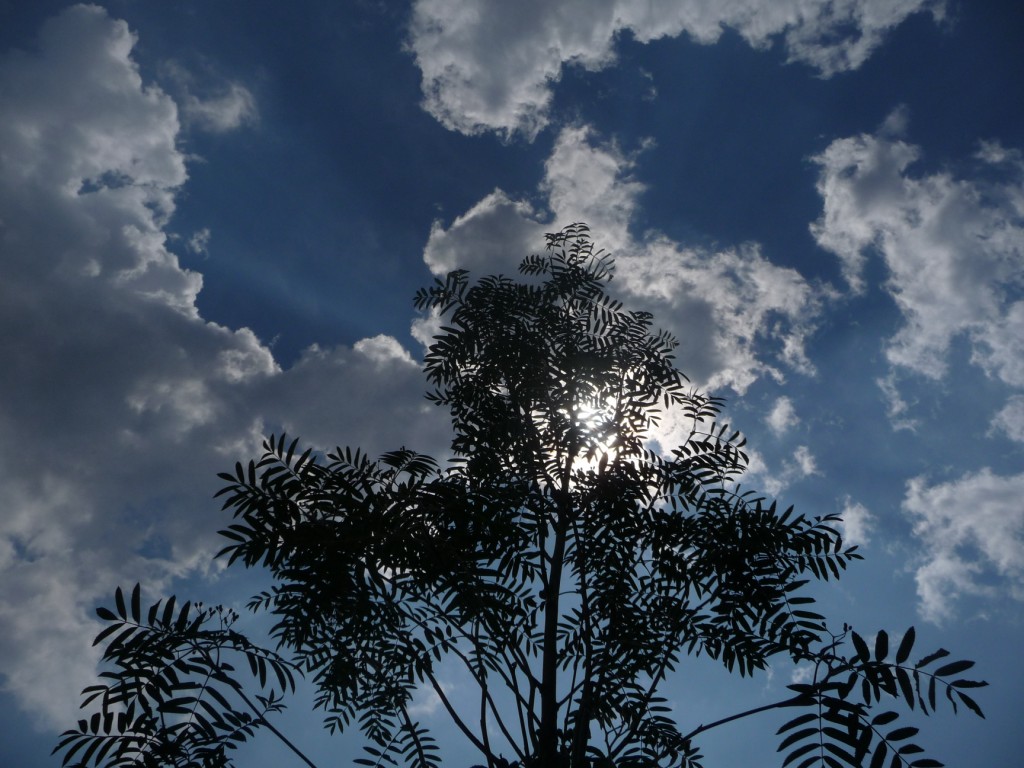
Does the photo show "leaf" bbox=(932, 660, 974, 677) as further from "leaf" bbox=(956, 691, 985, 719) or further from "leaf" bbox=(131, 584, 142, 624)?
"leaf" bbox=(131, 584, 142, 624)

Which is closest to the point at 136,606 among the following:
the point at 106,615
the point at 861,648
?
the point at 106,615

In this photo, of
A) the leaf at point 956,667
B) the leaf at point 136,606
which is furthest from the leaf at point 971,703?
the leaf at point 136,606

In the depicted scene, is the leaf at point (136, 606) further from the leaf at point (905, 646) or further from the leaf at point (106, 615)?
the leaf at point (905, 646)

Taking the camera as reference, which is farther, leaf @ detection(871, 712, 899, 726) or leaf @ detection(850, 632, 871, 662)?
leaf @ detection(850, 632, 871, 662)

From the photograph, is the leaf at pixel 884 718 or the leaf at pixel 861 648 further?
the leaf at pixel 861 648

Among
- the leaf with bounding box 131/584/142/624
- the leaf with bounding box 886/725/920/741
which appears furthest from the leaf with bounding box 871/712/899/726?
the leaf with bounding box 131/584/142/624

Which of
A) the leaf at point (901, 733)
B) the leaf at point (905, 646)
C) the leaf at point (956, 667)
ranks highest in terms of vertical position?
the leaf at point (905, 646)

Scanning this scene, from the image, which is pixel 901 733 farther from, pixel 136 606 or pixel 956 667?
pixel 136 606

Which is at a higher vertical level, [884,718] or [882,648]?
[882,648]

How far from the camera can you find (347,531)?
346cm

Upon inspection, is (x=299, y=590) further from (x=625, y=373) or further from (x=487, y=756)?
(x=625, y=373)

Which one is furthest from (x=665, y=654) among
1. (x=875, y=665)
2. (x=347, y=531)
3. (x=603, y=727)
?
(x=347, y=531)

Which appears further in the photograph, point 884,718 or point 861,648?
point 861,648

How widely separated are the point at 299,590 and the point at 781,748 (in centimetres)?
280
